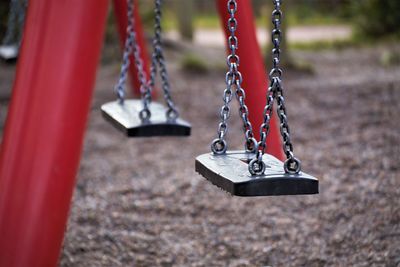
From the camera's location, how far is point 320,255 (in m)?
2.32

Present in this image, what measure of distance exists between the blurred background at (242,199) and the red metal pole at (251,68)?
1.03 ft

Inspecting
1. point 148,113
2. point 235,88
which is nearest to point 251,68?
point 148,113

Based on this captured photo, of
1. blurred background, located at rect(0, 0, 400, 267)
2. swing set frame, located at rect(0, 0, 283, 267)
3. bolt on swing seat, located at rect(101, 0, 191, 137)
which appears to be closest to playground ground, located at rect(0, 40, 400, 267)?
blurred background, located at rect(0, 0, 400, 267)

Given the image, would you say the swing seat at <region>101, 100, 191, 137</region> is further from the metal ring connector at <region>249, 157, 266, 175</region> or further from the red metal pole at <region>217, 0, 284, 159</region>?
the metal ring connector at <region>249, 157, 266, 175</region>

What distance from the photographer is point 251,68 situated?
2736 millimetres

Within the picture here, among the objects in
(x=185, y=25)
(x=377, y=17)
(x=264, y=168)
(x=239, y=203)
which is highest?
(x=377, y=17)

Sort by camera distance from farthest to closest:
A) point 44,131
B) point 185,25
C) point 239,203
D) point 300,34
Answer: point 300,34 → point 185,25 → point 239,203 → point 44,131

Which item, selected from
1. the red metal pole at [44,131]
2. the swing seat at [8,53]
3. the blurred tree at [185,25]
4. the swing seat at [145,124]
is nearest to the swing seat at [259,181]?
the red metal pole at [44,131]

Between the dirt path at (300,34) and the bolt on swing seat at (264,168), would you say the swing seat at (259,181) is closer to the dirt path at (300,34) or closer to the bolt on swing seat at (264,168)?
the bolt on swing seat at (264,168)

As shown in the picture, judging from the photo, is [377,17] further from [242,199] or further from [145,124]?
[145,124]

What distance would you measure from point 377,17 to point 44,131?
765 cm

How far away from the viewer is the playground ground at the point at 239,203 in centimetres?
237

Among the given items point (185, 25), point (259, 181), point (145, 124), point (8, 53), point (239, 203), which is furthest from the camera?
point (185, 25)

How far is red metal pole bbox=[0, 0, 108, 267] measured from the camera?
1657 mm
